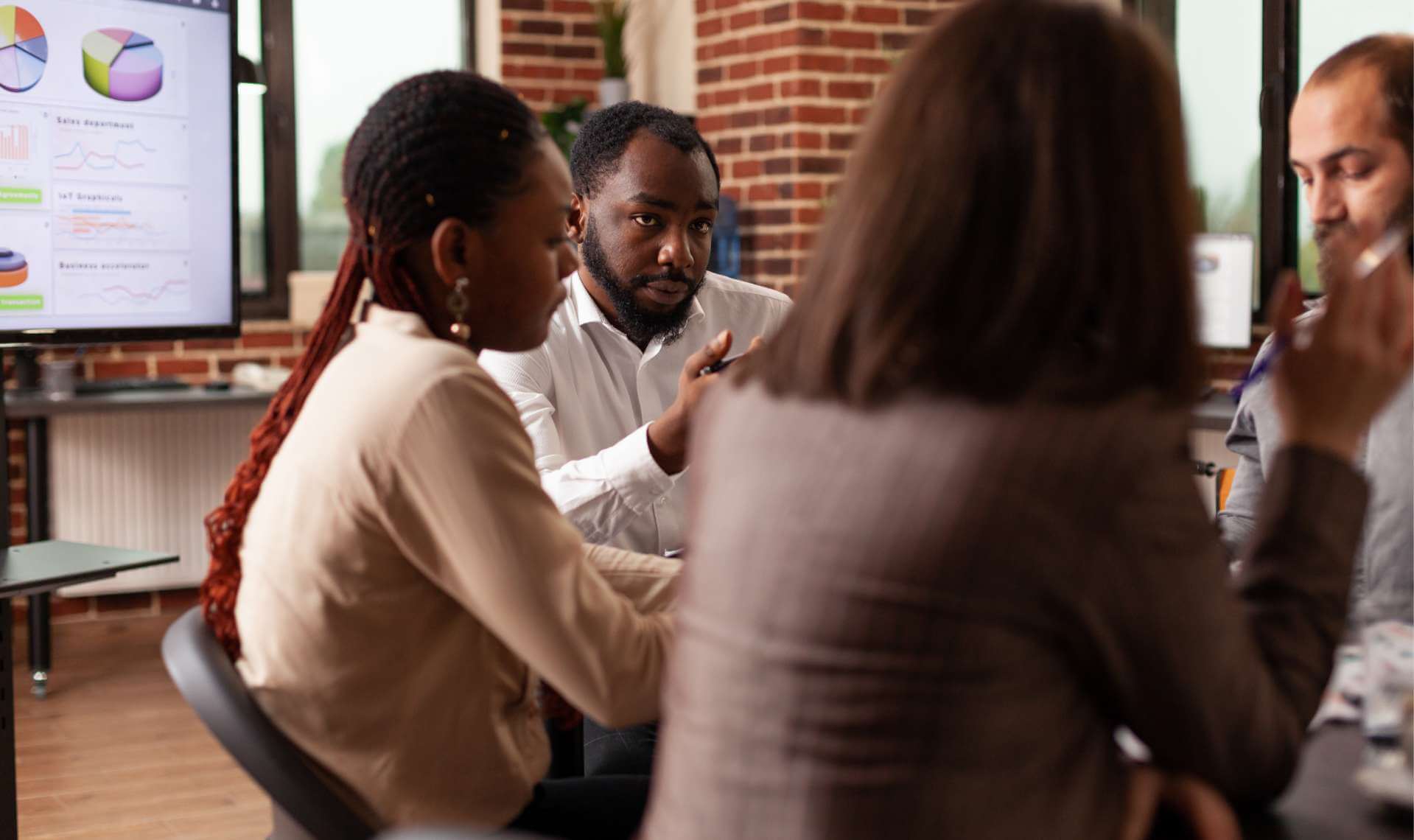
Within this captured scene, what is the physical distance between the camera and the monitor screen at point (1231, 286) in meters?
4.32

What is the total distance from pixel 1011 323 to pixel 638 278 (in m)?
1.50

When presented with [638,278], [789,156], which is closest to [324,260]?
[789,156]

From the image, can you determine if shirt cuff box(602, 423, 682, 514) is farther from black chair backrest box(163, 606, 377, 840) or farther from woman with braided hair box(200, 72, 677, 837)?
black chair backrest box(163, 606, 377, 840)

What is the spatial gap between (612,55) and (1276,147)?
236 cm

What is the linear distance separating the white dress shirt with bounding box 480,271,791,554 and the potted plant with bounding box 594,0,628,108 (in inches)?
124

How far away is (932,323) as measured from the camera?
836 millimetres

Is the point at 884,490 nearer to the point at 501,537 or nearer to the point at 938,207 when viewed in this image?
the point at 938,207

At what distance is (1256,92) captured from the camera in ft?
15.3

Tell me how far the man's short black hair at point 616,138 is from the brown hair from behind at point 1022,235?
1.48 metres

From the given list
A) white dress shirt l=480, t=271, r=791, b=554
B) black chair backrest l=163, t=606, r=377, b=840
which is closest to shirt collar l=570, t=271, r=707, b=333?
white dress shirt l=480, t=271, r=791, b=554

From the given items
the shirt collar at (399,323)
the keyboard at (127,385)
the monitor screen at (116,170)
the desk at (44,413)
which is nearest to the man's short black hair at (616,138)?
the monitor screen at (116,170)

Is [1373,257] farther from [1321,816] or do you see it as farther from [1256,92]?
[1256,92]

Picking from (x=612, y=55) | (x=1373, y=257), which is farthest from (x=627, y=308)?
(x=612, y=55)

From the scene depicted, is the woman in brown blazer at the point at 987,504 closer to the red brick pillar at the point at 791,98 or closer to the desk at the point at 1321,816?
the desk at the point at 1321,816
